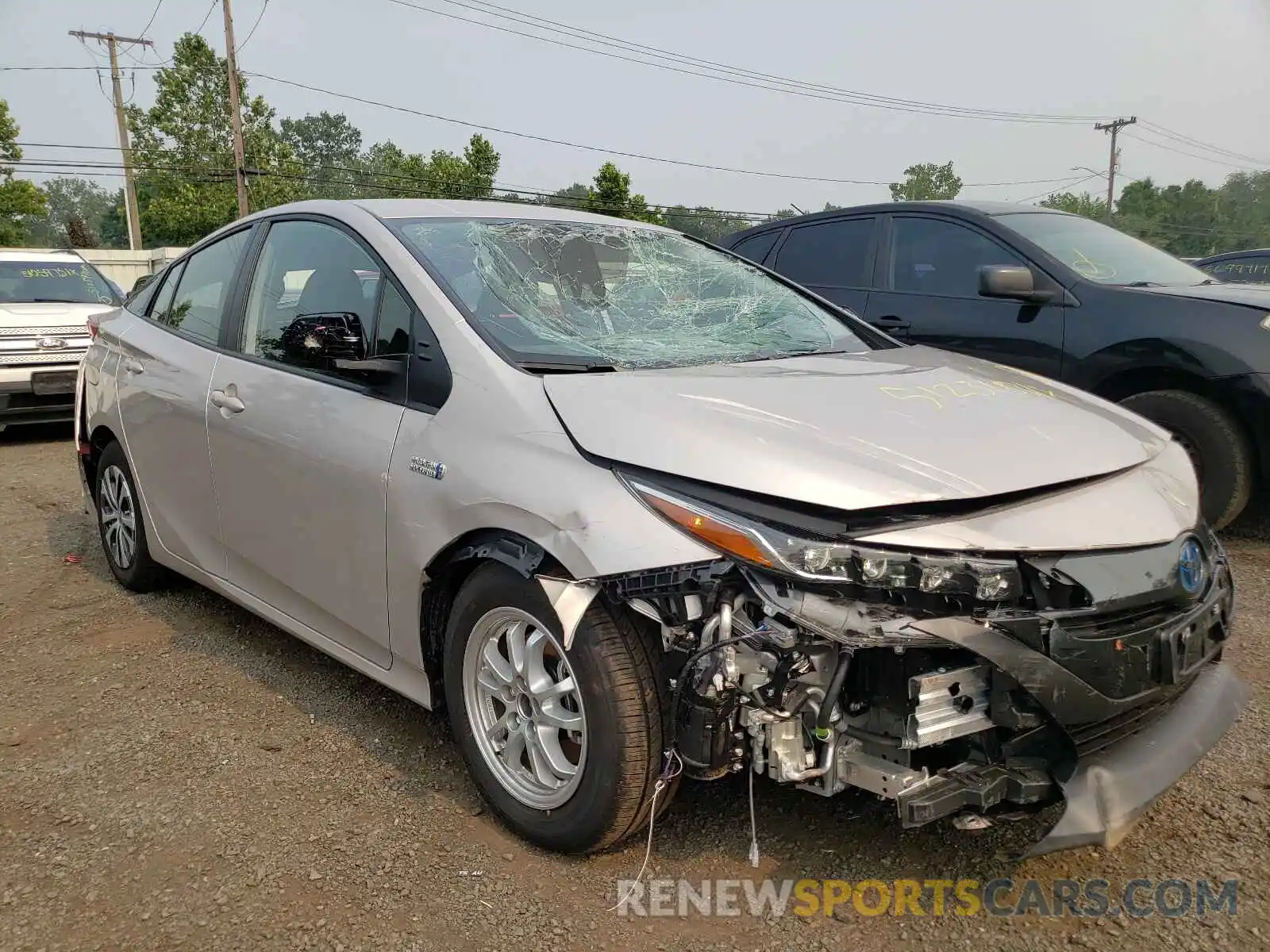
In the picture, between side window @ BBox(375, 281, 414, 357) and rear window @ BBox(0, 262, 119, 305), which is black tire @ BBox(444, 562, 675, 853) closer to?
side window @ BBox(375, 281, 414, 357)

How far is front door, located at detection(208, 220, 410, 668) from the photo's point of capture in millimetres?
2783

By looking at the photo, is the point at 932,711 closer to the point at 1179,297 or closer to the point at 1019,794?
the point at 1019,794

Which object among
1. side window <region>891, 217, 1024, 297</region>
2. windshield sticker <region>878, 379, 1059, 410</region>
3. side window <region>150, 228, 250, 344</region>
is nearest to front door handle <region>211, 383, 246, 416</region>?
side window <region>150, 228, 250, 344</region>

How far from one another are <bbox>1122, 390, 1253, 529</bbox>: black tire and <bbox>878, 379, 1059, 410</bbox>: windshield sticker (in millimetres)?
2164

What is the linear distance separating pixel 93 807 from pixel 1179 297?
5.03 metres

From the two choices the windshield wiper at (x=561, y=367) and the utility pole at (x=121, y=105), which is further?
the utility pole at (x=121, y=105)

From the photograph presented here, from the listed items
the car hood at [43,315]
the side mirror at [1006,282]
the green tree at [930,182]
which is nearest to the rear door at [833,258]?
the side mirror at [1006,282]

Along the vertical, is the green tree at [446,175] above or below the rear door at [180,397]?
above

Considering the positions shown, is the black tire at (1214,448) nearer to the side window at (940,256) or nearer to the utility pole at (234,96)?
the side window at (940,256)

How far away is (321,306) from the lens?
10.4 ft

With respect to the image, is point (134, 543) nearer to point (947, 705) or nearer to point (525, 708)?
point (525, 708)

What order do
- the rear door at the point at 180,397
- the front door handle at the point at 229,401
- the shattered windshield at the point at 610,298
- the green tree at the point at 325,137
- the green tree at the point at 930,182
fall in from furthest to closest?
the green tree at the point at 325,137, the green tree at the point at 930,182, the rear door at the point at 180,397, the front door handle at the point at 229,401, the shattered windshield at the point at 610,298

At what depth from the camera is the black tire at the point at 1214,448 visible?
457 cm

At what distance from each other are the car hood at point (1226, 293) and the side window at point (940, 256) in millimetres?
770
